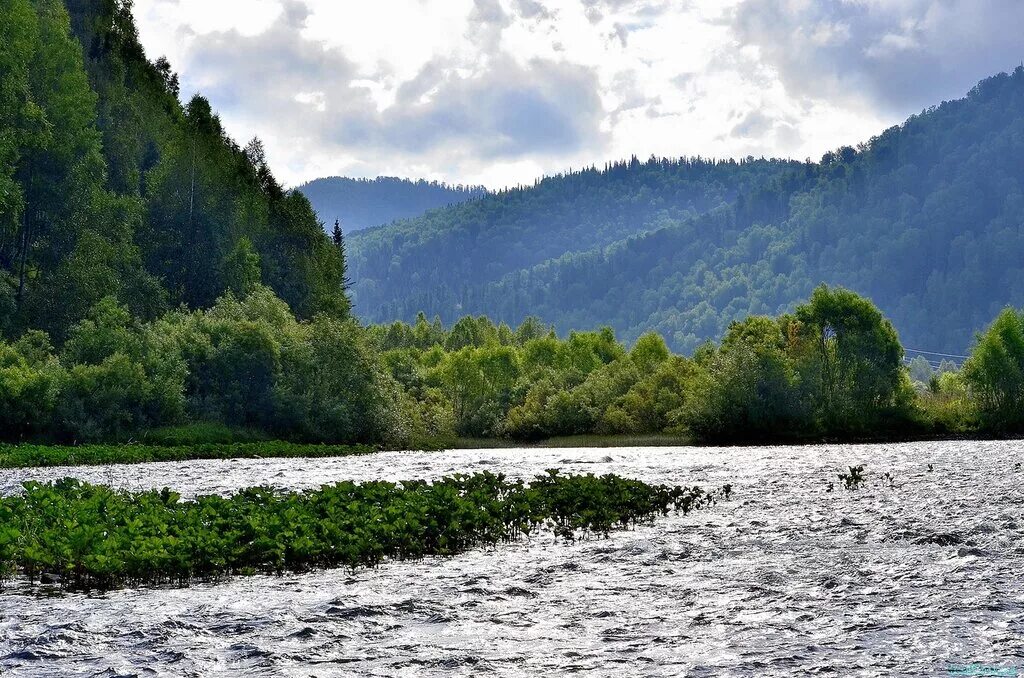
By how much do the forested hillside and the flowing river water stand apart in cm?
6199

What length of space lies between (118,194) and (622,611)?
86514 mm

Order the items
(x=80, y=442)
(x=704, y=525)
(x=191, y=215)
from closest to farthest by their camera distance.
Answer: (x=704, y=525)
(x=80, y=442)
(x=191, y=215)

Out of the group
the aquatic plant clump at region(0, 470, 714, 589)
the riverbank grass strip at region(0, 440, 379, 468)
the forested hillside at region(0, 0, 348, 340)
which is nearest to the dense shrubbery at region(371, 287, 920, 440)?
the forested hillside at region(0, 0, 348, 340)

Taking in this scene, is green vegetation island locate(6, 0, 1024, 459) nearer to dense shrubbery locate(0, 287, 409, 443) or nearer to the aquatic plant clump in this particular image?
dense shrubbery locate(0, 287, 409, 443)

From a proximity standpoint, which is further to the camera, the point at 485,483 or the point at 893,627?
the point at 485,483

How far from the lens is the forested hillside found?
79.1 metres

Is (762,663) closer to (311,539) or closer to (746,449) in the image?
(311,539)

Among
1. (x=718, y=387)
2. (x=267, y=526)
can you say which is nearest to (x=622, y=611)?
(x=267, y=526)

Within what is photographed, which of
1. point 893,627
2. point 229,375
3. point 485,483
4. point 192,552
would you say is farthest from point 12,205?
point 893,627

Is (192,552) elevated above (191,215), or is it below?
below

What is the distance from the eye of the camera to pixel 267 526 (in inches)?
1005

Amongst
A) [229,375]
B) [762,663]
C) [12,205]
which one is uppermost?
[12,205]

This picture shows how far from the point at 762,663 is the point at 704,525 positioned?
15297 millimetres

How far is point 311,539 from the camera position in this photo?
25.0m
